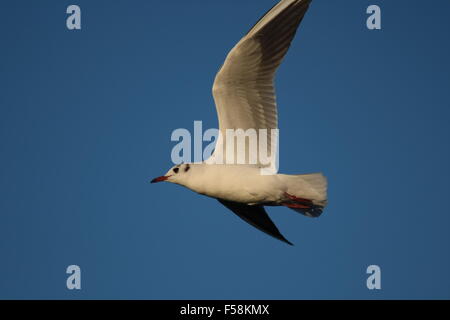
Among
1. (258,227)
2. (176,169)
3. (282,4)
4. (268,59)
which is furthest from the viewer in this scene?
(258,227)

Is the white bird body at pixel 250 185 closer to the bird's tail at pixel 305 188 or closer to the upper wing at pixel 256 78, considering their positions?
the bird's tail at pixel 305 188

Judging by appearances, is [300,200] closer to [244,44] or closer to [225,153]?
[225,153]

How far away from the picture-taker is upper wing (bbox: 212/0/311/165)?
5.48 m

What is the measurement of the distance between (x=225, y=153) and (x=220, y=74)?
0.83 metres

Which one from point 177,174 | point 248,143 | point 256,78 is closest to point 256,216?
point 248,143

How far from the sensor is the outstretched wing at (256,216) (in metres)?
6.91

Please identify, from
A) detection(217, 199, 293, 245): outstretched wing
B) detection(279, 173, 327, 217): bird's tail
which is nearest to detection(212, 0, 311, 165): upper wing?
detection(279, 173, 327, 217): bird's tail

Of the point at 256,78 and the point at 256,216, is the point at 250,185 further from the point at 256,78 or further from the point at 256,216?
the point at 256,216

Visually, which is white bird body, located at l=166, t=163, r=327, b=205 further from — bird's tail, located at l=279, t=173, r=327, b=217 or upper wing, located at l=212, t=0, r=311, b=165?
upper wing, located at l=212, t=0, r=311, b=165

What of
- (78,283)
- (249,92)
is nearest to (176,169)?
(249,92)

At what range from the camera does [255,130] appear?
20.0 feet

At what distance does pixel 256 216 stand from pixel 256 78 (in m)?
1.73

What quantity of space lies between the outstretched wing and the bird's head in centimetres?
95

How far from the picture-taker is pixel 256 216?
273 inches
